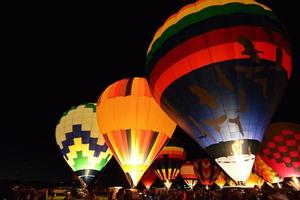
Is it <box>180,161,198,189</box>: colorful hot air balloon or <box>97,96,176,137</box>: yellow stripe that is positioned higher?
<box>97,96,176,137</box>: yellow stripe

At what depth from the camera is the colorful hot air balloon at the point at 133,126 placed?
10.9 metres

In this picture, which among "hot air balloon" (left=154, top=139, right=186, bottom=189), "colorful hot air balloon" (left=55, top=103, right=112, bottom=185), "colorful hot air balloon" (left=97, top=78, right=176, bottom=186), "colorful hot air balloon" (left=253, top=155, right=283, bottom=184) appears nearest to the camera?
"colorful hot air balloon" (left=97, top=78, right=176, bottom=186)

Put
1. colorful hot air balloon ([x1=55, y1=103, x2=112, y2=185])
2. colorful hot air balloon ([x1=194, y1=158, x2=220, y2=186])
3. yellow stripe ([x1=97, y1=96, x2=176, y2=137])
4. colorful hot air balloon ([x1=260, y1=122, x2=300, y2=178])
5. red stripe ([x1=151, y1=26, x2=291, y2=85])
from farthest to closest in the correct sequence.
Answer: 1. colorful hot air balloon ([x1=194, y1=158, x2=220, y2=186])
2. colorful hot air balloon ([x1=260, y1=122, x2=300, y2=178])
3. colorful hot air balloon ([x1=55, y1=103, x2=112, y2=185])
4. yellow stripe ([x1=97, y1=96, x2=176, y2=137])
5. red stripe ([x1=151, y1=26, x2=291, y2=85])

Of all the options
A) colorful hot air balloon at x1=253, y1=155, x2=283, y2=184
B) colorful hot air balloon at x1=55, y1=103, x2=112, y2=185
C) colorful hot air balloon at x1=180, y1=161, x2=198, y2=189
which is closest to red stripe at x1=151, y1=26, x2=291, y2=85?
colorful hot air balloon at x1=55, y1=103, x2=112, y2=185

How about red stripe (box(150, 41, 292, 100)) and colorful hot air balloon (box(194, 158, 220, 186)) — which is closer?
red stripe (box(150, 41, 292, 100))

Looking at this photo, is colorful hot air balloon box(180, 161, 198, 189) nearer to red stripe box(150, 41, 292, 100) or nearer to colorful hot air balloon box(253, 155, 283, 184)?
colorful hot air balloon box(253, 155, 283, 184)

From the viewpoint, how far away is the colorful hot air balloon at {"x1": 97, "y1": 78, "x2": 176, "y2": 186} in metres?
10.9

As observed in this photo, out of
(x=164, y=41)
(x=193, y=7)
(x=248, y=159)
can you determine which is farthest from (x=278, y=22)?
(x=248, y=159)

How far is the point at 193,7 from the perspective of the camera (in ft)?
29.5

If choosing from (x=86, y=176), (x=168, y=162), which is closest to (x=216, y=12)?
(x=86, y=176)

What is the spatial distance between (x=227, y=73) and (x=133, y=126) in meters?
4.25

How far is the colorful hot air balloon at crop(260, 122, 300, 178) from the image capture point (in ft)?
48.6

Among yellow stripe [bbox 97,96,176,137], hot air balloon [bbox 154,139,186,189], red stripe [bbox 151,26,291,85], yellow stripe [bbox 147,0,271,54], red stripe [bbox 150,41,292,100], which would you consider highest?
yellow stripe [bbox 147,0,271,54]

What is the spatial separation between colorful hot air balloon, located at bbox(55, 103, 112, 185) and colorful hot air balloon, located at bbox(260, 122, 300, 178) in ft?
26.2
